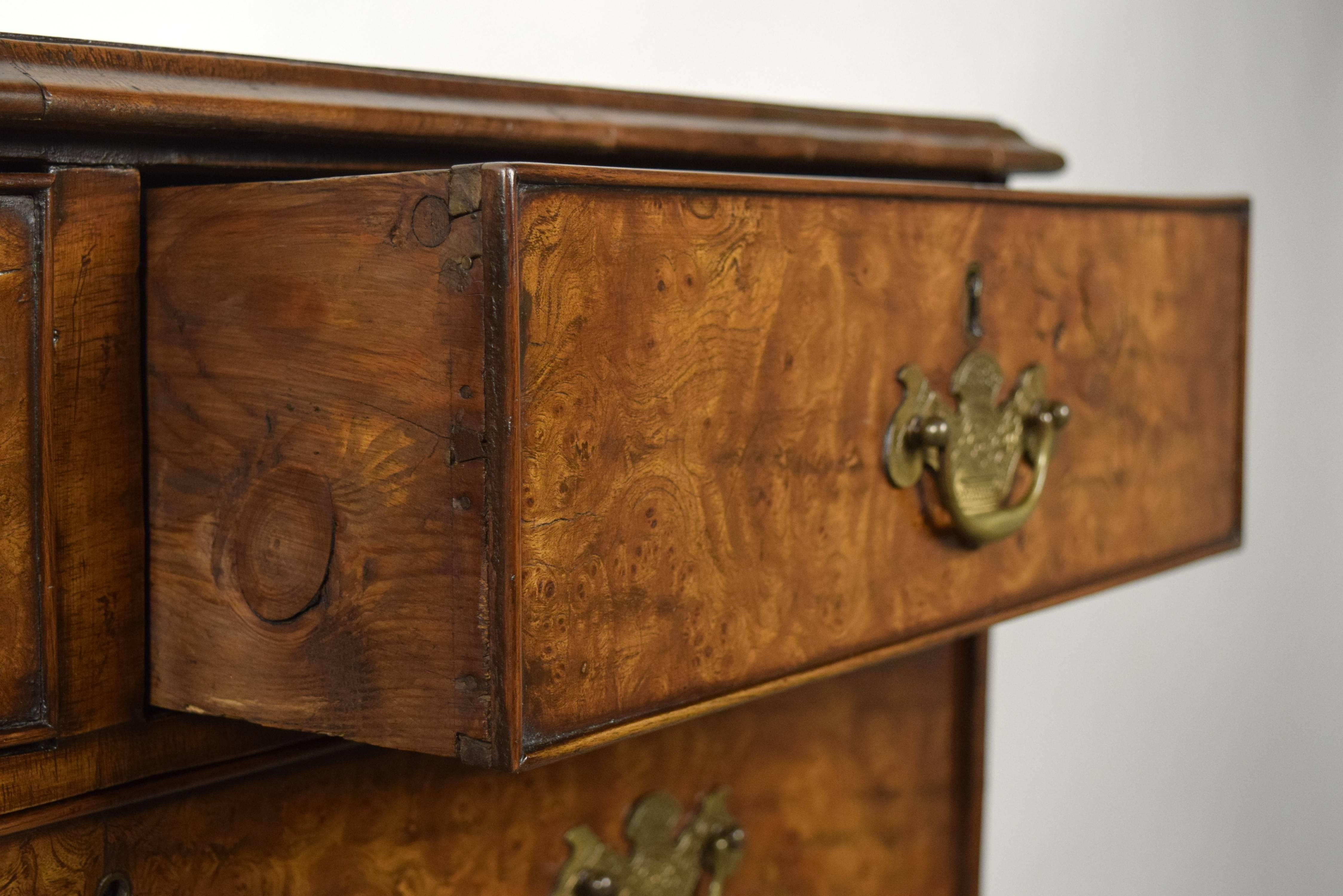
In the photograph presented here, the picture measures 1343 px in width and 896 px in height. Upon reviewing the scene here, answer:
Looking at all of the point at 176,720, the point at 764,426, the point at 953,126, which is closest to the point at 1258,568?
the point at 953,126

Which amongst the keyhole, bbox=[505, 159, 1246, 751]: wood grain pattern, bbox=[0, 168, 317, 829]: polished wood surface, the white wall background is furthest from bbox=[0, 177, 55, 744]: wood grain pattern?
the white wall background

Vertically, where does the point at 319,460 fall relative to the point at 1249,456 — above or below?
above

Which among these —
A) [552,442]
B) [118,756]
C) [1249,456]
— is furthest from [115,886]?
[1249,456]

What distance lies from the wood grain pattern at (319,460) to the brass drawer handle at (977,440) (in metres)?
0.25

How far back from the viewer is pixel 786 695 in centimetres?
84

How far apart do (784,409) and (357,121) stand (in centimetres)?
21

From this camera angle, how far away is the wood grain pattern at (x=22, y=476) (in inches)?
20.8

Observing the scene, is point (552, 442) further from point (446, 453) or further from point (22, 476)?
point (22, 476)

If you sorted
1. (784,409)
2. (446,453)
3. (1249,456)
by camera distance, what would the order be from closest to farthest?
(446,453) < (784,409) < (1249,456)

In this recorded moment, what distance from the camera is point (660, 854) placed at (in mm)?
780

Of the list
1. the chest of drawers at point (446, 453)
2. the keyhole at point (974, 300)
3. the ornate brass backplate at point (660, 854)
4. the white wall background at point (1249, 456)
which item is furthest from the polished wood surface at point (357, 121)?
the white wall background at point (1249, 456)

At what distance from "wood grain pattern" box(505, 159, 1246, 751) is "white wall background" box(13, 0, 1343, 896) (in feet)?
2.04

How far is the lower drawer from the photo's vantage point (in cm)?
61

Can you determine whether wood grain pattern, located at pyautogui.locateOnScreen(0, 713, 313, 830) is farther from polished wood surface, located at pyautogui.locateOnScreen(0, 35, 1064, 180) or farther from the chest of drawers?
polished wood surface, located at pyautogui.locateOnScreen(0, 35, 1064, 180)
